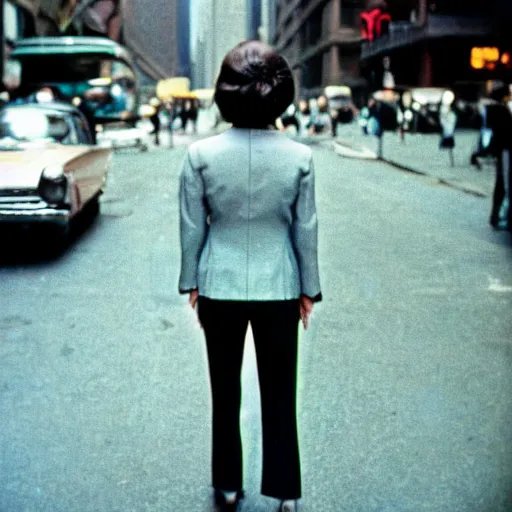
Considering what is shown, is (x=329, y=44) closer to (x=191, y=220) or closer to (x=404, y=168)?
(x=404, y=168)

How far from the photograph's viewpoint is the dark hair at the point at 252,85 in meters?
2.83

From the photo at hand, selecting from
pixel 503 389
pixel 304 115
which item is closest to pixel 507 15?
pixel 304 115

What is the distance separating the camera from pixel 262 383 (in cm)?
312

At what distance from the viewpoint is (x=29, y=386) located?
4793 millimetres

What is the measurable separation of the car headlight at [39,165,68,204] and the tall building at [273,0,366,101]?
72052mm

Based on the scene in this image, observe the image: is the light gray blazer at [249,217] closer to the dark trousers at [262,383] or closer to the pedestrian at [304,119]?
the dark trousers at [262,383]

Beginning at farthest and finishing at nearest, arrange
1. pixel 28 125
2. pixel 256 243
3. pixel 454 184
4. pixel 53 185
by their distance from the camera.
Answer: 1. pixel 454 184
2. pixel 28 125
3. pixel 53 185
4. pixel 256 243

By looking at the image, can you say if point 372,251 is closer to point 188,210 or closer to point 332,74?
point 188,210

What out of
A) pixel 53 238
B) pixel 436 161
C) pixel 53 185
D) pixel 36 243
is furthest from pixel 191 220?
pixel 436 161

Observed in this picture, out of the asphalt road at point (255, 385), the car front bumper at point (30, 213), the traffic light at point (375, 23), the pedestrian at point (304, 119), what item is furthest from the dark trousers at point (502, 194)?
the traffic light at point (375, 23)

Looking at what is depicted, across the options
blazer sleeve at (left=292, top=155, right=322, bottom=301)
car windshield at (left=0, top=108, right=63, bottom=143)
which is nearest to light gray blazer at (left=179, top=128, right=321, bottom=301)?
blazer sleeve at (left=292, top=155, right=322, bottom=301)

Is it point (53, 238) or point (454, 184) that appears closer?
point (53, 238)

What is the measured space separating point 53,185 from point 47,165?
314mm

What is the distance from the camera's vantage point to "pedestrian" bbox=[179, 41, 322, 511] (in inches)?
113
